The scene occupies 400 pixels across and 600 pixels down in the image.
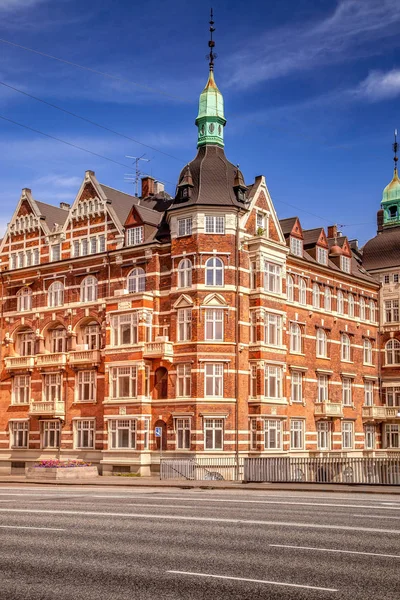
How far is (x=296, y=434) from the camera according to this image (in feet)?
176

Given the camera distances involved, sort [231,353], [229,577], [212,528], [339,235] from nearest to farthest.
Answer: [229,577], [212,528], [231,353], [339,235]

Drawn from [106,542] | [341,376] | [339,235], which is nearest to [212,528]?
[106,542]

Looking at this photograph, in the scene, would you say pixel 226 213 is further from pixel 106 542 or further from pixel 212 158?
pixel 106 542

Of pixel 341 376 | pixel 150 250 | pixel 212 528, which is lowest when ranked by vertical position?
pixel 212 528

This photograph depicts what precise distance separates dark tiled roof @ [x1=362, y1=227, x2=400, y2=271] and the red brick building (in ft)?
11.1

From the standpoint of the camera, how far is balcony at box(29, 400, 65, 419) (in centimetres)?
5400

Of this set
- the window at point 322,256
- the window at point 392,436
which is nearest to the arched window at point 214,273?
the window at point 322,256

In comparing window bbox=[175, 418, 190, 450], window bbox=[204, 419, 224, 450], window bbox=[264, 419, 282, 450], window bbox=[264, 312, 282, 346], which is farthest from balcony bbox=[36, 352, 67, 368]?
window bbox=[264, 419, 282, 450]

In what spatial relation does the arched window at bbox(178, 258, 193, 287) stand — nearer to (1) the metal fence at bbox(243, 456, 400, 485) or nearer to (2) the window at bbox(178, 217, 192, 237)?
(2) the window at bbox(178, 217, 192, 237)

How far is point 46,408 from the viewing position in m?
54.5

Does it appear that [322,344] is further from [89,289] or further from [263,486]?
[263,486]

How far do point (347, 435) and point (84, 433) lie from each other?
1907 centimetres

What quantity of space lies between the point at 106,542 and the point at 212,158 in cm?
3942

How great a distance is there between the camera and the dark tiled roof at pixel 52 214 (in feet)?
194
